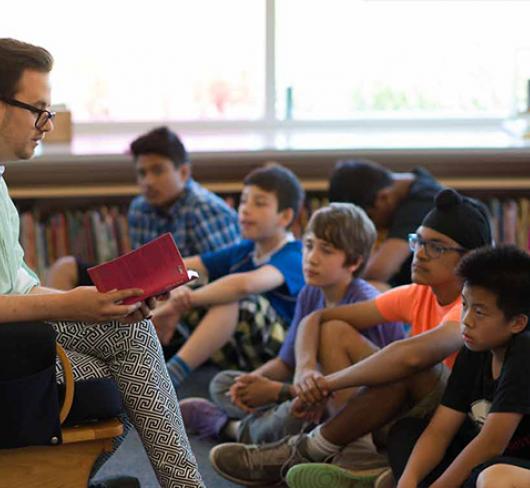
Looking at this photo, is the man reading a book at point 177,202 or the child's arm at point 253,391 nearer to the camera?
the child's arm at point 253,391

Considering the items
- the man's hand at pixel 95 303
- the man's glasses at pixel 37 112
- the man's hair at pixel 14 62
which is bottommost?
the man's hand at pixel 95 303

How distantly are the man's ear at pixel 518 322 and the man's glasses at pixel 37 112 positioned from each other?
1.14 m

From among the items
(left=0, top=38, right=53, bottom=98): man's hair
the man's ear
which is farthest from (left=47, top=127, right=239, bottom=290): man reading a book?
the man's ear

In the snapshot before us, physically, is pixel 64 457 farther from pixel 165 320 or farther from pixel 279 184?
pixel 279 184

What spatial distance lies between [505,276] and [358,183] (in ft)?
4.82

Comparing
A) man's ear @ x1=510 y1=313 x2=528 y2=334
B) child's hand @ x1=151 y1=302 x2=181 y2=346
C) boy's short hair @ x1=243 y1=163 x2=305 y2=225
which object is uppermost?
boy's short hair @ x1=243 y1=163 x2=305 y2=225

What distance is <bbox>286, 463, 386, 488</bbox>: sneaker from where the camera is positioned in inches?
108

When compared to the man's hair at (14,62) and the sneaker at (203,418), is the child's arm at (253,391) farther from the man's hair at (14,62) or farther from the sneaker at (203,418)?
the man's hair at (14,62)

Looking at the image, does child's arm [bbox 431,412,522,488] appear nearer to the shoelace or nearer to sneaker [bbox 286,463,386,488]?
sneaker [bbox 286,463,386,488]

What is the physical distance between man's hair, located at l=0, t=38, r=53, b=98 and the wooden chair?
586 millimetres

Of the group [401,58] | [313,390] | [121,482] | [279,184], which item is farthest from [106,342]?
[401,58]

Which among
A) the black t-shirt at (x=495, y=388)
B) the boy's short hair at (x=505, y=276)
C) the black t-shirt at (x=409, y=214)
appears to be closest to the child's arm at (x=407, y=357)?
the black t-shirt at (x=495, y=388)

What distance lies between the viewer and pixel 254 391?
3.11 m

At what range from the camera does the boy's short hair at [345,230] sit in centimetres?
319
